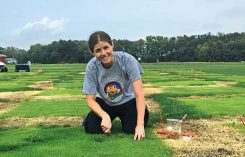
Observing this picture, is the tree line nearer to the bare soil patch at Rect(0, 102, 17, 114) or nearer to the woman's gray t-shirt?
the bare soil patch at Rect(0, 102, 17, 114)

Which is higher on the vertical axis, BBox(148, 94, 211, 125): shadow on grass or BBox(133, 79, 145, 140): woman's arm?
BBox(133, 79, 145, 140): woman's arm

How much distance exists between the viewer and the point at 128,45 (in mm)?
167750

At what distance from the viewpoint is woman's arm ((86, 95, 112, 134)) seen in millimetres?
8039

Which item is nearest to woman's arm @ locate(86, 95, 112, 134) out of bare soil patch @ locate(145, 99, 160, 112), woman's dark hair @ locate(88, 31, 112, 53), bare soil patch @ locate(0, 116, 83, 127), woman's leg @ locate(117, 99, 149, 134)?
woman's leg @ locate(117, 99, 149, 134)

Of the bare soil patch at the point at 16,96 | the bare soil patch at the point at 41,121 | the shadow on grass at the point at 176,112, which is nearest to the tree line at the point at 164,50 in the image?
the bare soil patch at the point at 16,96

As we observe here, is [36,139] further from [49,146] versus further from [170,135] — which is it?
[170,135]

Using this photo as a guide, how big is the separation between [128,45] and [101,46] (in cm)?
16011

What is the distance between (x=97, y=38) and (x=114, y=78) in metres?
1.07

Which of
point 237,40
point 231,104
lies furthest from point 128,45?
point 231,104

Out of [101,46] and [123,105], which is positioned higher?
[101,46]

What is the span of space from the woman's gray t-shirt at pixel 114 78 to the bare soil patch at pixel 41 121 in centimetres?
161

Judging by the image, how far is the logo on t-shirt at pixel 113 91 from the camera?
28.9 feet

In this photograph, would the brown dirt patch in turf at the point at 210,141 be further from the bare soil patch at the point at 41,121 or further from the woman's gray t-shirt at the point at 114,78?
the bare soil patch at the point at 41,121

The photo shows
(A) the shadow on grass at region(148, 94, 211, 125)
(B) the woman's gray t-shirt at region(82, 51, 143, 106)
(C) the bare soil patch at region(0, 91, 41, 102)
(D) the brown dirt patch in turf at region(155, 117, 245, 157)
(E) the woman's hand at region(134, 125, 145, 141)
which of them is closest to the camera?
(D) the brown dirt patch in turf at region(155, 117, 245, 157)
